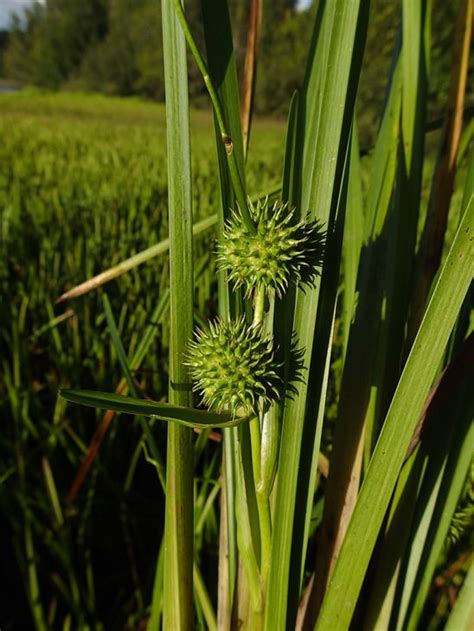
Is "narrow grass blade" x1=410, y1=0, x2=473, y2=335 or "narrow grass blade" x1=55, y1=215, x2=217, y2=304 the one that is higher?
"narrow grass blade" x1=410, y1=0, x2=473, y2=335

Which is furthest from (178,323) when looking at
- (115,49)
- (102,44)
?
(102,44)

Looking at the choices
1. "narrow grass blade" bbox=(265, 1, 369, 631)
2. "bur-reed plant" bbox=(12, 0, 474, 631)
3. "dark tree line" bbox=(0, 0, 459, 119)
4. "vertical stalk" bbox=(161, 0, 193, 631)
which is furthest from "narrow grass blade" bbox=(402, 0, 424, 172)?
"dark tree line" bbox=(0, 0, 459, 119)

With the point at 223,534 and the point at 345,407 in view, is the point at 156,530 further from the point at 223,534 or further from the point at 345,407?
the point at 345,407

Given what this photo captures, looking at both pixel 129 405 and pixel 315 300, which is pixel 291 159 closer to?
pixel 315 300

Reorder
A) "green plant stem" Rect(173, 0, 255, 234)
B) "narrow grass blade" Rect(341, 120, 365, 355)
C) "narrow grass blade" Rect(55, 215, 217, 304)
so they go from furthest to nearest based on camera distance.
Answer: "narrow grass blade" Rect(55, 215, 217, 304) < "narrow grass blade" Rect(341, 120, 365, 355) < "green plant stem" Rect(173, 0, 255, 234)

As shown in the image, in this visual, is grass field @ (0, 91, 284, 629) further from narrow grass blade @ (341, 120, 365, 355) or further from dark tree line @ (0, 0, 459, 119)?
dark tree line @ (0, 0, 459, 119)

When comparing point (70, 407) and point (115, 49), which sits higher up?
point (115, 49)

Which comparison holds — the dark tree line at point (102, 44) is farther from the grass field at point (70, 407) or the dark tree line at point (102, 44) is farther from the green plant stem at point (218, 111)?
the green plant stem at point (218, 111)
